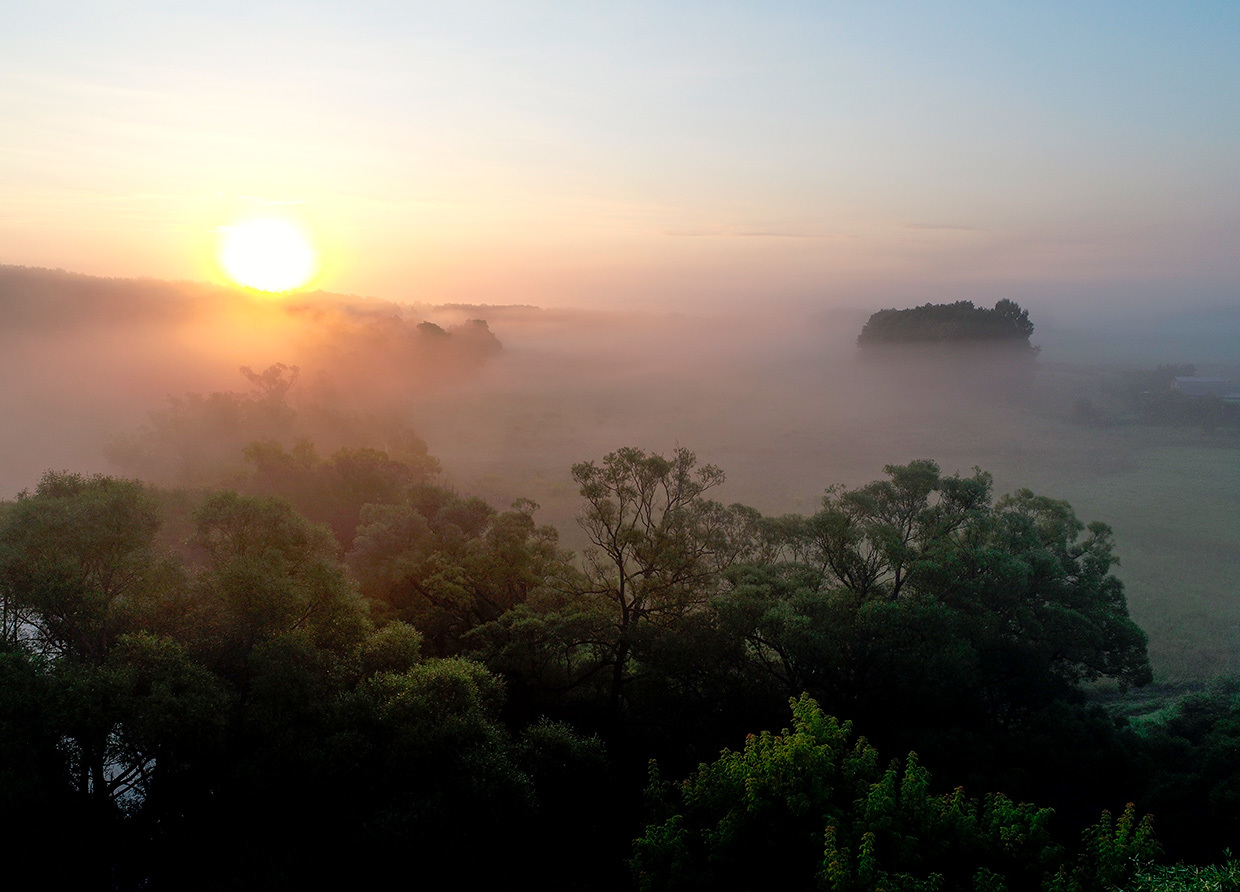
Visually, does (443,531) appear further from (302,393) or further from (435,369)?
(435,369)

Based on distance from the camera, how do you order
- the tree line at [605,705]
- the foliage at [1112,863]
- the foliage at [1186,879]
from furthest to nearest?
the tree line at [605,705] → the foliage at [1112,863] → the foliage at [1186,879]

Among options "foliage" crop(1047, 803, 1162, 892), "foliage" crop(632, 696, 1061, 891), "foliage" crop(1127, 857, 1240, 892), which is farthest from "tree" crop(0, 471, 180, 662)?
"foliage" crop(1127, 857, 1240, 892)

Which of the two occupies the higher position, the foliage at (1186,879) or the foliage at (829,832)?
the foliage at (1186,879)

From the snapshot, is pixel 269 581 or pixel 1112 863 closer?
pixel 1112 863

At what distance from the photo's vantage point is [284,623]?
1894 cm

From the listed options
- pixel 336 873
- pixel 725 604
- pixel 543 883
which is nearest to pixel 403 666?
pixel 336 873

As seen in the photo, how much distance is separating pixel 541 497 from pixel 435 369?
144 feet

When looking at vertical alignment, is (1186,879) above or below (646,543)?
below

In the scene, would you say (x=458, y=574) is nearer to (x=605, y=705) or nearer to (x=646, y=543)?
(x=605, y=705)

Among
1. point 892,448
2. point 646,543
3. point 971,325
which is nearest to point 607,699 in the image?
point 646,543

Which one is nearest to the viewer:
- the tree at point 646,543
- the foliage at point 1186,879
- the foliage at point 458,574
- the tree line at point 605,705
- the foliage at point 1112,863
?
the foliage at point 1186,879

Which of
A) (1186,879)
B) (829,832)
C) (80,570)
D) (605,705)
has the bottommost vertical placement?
(605,705)

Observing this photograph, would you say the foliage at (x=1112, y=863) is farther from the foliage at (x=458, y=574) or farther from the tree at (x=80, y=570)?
the tree at (x=80, y=570)

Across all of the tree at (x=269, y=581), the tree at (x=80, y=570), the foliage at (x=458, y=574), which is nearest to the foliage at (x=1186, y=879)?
the foliage at (x=458, y=574)
